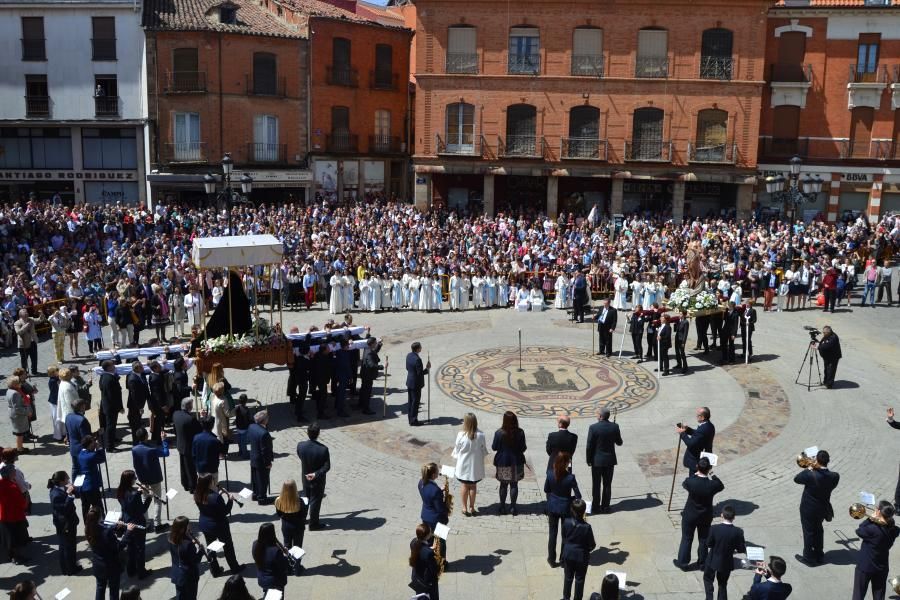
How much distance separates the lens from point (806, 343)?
23.5 m

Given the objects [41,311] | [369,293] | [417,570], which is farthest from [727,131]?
[417,570]

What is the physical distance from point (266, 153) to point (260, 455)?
32.2 meters

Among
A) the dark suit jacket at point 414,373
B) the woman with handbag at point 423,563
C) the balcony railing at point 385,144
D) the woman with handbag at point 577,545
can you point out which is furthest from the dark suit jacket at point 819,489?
the balcony railing at point 385,144

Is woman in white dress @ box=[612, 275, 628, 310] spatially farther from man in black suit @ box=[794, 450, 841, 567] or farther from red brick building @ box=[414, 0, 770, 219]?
man in black suit @ box=[794, 450, 841, 567]

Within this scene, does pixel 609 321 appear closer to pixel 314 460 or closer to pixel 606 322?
pixel 606 322

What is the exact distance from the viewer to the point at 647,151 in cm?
4019

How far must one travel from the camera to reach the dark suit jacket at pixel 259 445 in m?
12.9

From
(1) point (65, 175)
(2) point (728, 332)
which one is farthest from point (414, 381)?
(1) point (65, 175)

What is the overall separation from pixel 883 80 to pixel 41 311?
38.6 m

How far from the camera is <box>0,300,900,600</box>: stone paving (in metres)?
11.2

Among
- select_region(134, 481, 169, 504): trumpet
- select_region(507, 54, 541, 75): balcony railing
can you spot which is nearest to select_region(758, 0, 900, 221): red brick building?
select_region(507, 54, 541, 75): balcony railing

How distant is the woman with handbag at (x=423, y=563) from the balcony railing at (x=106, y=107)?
123ft

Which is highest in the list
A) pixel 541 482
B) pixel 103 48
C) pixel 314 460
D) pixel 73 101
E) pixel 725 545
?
pixel 103 48

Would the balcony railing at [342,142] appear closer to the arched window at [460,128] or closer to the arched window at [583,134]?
the arched window at [460,128]
